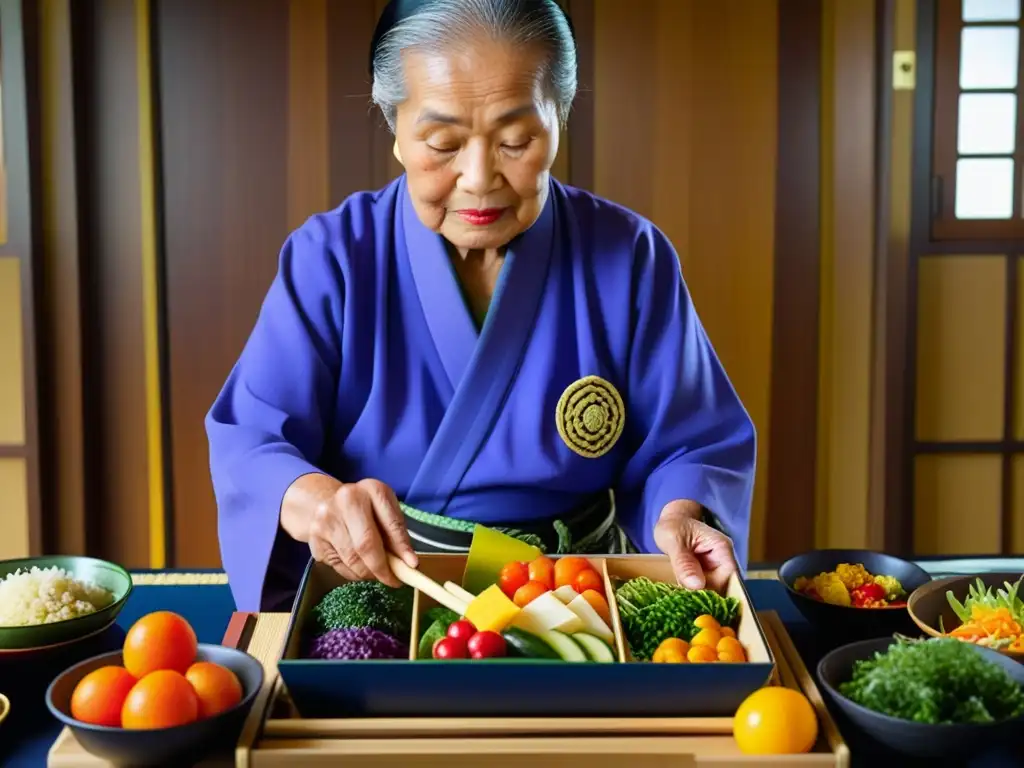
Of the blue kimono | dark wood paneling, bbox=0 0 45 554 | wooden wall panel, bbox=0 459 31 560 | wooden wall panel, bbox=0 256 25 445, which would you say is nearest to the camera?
the blue kimono

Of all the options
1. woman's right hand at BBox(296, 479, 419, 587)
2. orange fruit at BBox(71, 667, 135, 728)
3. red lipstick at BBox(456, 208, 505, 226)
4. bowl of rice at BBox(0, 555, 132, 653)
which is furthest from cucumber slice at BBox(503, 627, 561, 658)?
red lipstick at BBox(456, 208, 505, 226)

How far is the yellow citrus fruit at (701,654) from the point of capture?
1178mm

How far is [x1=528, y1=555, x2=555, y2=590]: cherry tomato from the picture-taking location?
1.36 meters

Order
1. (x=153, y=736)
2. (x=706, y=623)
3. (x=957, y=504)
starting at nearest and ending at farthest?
(x=153, y=736) < (x=706, y=623) < (x=957, y=504)

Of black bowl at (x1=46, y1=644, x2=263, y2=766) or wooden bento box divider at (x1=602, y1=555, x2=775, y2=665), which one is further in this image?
wooden bento box divider at (x1=602, y1=555, x2=775, y2=665)

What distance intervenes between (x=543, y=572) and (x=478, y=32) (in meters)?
0.79

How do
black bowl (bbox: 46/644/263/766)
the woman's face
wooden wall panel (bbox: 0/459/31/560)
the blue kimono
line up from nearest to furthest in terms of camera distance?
black bowl (bbox: 46/644/263/766) < the woman's face < the blue kimono < wooden wall panel (bbox: 0/459/31/560)

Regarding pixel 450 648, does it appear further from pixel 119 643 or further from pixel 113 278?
pixel 113 278

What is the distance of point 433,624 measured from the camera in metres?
1.27

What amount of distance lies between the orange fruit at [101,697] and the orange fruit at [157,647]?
0.10 feet

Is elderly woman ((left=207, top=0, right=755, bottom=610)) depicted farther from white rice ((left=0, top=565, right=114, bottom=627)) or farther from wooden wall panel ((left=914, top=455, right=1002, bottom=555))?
wooden wall panel ((left=914, top=455, right=1002, bottom=555))

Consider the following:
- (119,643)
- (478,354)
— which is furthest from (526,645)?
(478,354)

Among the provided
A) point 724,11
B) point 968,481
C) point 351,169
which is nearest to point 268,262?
point 351,169

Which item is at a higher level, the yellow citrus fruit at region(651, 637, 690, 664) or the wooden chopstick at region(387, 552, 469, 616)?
the wooden chopstick at region(387, 552, 469, 616)
